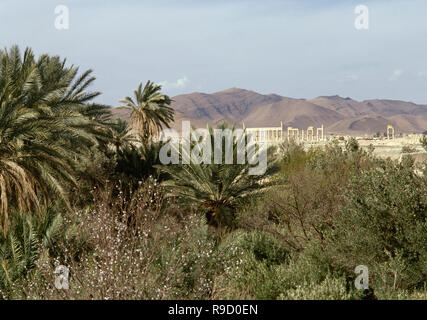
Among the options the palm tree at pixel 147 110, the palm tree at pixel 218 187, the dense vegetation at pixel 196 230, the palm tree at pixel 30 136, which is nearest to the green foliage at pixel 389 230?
the dense vegetation at pixel 196 230

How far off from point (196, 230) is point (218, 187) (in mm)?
3159

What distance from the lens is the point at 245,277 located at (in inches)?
380

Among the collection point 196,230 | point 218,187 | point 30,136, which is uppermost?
point 30,136

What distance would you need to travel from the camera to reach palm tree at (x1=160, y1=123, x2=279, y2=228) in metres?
13.7

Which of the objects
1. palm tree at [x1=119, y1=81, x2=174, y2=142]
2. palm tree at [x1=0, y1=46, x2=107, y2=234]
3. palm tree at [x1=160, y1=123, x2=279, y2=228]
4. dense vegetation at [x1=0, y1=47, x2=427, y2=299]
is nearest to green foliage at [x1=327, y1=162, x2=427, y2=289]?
dense vegetation at [x1=0, y1=47, x2=427, y2=299]

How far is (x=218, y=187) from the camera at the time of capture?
13984mm

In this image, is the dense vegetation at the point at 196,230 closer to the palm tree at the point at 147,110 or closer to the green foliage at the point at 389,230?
the green foliage at the point at 389,230

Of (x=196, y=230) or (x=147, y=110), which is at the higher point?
(x=147, y=110)

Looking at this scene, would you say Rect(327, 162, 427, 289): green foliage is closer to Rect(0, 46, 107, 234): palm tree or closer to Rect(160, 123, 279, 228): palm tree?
Rect(160, 123, 279, 228): palm tree

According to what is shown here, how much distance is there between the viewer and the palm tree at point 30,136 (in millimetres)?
10453

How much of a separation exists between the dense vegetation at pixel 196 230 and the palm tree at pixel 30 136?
0.03 metres

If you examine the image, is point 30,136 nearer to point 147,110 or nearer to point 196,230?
point 196,230

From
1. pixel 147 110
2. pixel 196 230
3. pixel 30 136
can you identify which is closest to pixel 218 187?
pixel 196 230
